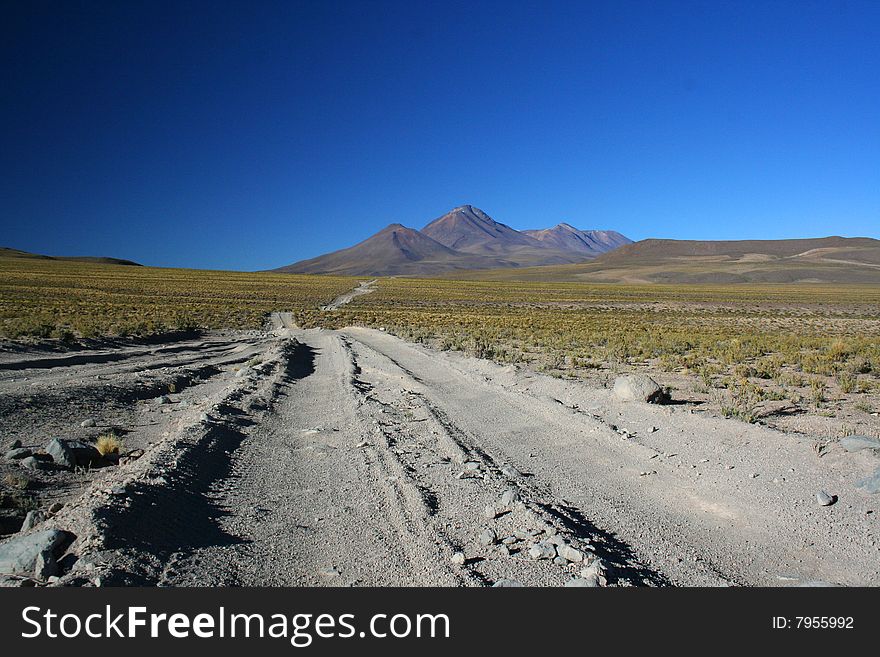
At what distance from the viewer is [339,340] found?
1024 inches

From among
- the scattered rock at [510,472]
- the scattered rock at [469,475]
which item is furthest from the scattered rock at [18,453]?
the scattered rock at [510,472]

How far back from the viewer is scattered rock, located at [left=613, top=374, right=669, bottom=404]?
1064cm

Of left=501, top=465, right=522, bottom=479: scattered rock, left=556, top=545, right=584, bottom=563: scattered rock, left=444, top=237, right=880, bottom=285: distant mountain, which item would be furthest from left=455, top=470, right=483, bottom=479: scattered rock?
left=444, top=237, right=880, bottom=285: distant mountain

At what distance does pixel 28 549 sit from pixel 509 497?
4.26m

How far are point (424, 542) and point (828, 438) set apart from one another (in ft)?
22.3

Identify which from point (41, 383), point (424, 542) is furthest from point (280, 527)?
point (41, 383)

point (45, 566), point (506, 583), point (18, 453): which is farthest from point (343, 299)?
point (506, 583)

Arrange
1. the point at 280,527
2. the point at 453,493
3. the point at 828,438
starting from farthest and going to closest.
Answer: the point at 828,438 → the point at 453,493 → the point at 280,527

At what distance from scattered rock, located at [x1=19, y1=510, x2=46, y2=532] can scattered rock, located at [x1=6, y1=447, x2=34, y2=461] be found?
2241 mm

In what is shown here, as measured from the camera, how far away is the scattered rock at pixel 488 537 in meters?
4.76

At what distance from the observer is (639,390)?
1077cm

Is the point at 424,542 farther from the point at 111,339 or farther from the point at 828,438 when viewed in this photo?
the point at 111,339

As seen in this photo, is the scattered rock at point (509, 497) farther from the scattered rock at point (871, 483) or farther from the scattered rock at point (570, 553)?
the scattered rock at point (871, 483)

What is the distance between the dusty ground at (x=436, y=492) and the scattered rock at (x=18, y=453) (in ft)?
1.99
